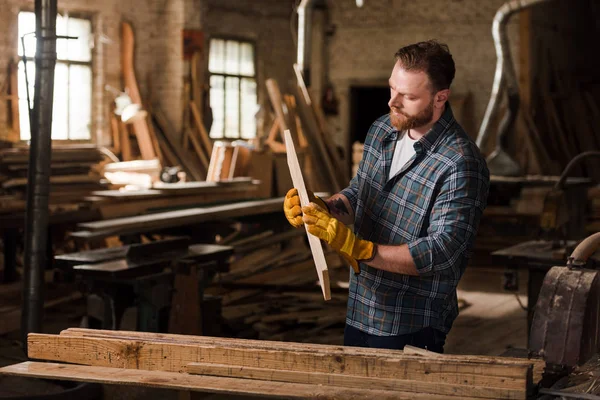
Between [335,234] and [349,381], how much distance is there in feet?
1.63

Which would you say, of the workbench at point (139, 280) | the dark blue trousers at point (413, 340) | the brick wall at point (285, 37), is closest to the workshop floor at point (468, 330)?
the workbench at point (139, 280)

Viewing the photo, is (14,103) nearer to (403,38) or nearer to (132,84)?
(132,84)

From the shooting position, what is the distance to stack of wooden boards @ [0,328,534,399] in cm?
237

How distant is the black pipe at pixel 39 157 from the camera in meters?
5.07

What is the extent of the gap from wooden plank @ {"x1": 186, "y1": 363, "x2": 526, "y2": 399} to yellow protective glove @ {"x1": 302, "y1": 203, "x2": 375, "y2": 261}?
457mm

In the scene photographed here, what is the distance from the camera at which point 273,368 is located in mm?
2535

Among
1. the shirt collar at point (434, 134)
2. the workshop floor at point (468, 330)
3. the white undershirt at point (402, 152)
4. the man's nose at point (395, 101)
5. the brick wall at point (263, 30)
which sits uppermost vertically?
the brick wall at point (263, 30)

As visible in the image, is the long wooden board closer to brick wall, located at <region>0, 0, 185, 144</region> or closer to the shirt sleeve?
the shirt sleeve

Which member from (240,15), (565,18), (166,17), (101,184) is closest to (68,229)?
(101,184)

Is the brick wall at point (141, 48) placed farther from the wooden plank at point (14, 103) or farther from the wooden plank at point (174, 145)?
the wooden plank at point (14, 103)

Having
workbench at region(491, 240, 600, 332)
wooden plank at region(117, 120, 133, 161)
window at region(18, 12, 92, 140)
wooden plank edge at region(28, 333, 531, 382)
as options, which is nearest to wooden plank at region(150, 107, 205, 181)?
wooden plank at region(117, 120, 133, 161)

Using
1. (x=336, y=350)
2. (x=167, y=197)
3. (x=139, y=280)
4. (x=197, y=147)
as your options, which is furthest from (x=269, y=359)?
(x=197, y=147)

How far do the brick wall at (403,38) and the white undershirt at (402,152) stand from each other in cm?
1040

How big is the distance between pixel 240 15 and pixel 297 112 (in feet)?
11.2
